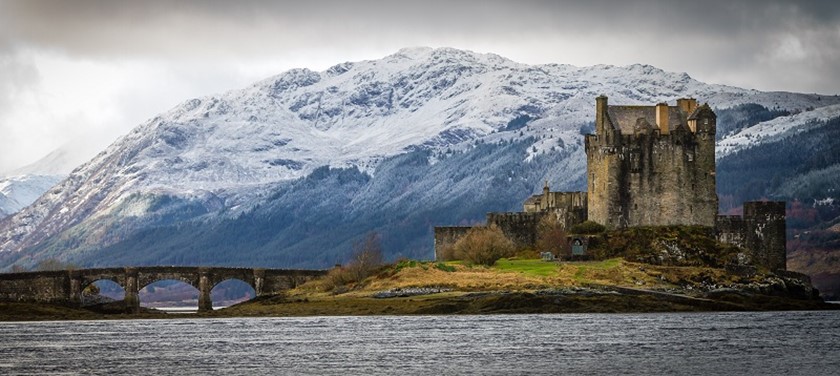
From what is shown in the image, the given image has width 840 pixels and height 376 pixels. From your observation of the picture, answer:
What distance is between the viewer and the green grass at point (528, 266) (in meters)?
173

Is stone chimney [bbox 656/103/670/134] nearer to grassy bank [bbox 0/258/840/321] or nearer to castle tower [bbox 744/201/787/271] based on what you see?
castle tower [bbox 744/201/787/271]

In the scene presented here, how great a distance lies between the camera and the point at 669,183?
584ft

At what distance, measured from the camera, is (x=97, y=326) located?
175750 mm

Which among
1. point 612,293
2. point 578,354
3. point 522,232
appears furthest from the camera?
point 522,232

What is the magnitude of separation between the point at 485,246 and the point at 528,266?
5.76 meters

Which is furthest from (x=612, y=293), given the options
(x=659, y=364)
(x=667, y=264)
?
(x=659, y=364)

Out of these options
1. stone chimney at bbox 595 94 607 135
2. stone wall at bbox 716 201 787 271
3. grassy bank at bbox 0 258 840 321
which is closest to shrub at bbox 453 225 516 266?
grassy bank at bbox 0 258 840 321

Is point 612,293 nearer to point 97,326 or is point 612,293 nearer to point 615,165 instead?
point 615,165

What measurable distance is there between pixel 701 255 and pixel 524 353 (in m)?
57.5

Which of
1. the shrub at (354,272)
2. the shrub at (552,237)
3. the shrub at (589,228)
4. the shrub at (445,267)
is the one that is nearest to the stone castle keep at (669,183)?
the shrub at (589,228)

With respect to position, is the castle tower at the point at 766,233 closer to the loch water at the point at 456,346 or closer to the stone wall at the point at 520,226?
the loch water at the point at 456,346

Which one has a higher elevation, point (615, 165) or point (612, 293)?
point (615, 165)

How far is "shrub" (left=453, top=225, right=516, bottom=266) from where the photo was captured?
181875 millimetres

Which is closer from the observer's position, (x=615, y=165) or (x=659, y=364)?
(x=659, y=364)
